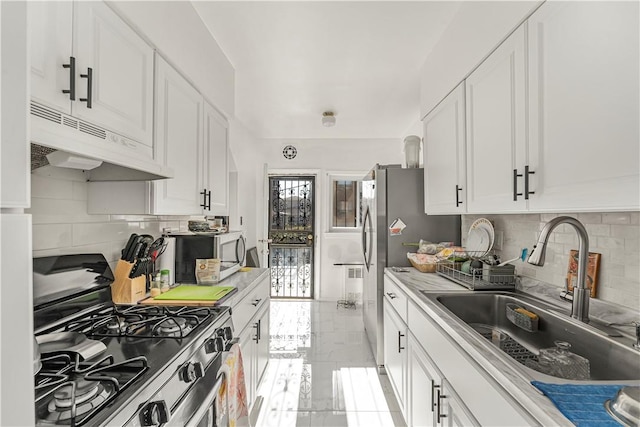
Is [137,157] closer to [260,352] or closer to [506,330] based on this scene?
[260,352]

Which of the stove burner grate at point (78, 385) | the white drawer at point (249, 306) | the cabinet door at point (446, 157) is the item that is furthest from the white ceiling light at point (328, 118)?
the stove burner grate at point (78, 385)

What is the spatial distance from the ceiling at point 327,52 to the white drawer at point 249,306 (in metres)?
1.74

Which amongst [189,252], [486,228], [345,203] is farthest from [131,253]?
[345,203]

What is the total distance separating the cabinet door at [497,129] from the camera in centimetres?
132

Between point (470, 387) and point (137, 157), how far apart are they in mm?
1531

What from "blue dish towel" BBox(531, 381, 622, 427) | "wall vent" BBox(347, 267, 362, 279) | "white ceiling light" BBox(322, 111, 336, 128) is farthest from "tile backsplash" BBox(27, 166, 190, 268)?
"wall vent" BBox(347, 267, 362, 279)

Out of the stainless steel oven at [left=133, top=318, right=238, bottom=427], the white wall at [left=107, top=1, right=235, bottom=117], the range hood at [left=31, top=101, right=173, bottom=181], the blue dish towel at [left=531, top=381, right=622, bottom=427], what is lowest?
the stainless steel oven at [left=133, top=318, right=238, bottom=427]

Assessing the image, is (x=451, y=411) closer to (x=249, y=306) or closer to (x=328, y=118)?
(x=249, y=306)

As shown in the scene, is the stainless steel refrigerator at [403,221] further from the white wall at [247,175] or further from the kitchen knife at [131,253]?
the white wall at [247,175]

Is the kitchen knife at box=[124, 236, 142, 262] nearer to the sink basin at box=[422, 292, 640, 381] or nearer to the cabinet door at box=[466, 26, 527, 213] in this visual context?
the sink basin at box=[422, 292, 640, 381]

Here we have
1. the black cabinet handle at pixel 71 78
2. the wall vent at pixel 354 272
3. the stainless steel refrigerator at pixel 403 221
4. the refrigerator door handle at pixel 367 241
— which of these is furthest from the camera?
the wall vent at pixel 354 272

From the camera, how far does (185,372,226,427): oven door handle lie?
3.80 ft

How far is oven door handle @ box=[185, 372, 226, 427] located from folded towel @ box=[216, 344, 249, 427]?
0.09 ft

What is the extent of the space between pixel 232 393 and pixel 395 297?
1273 millimetres
